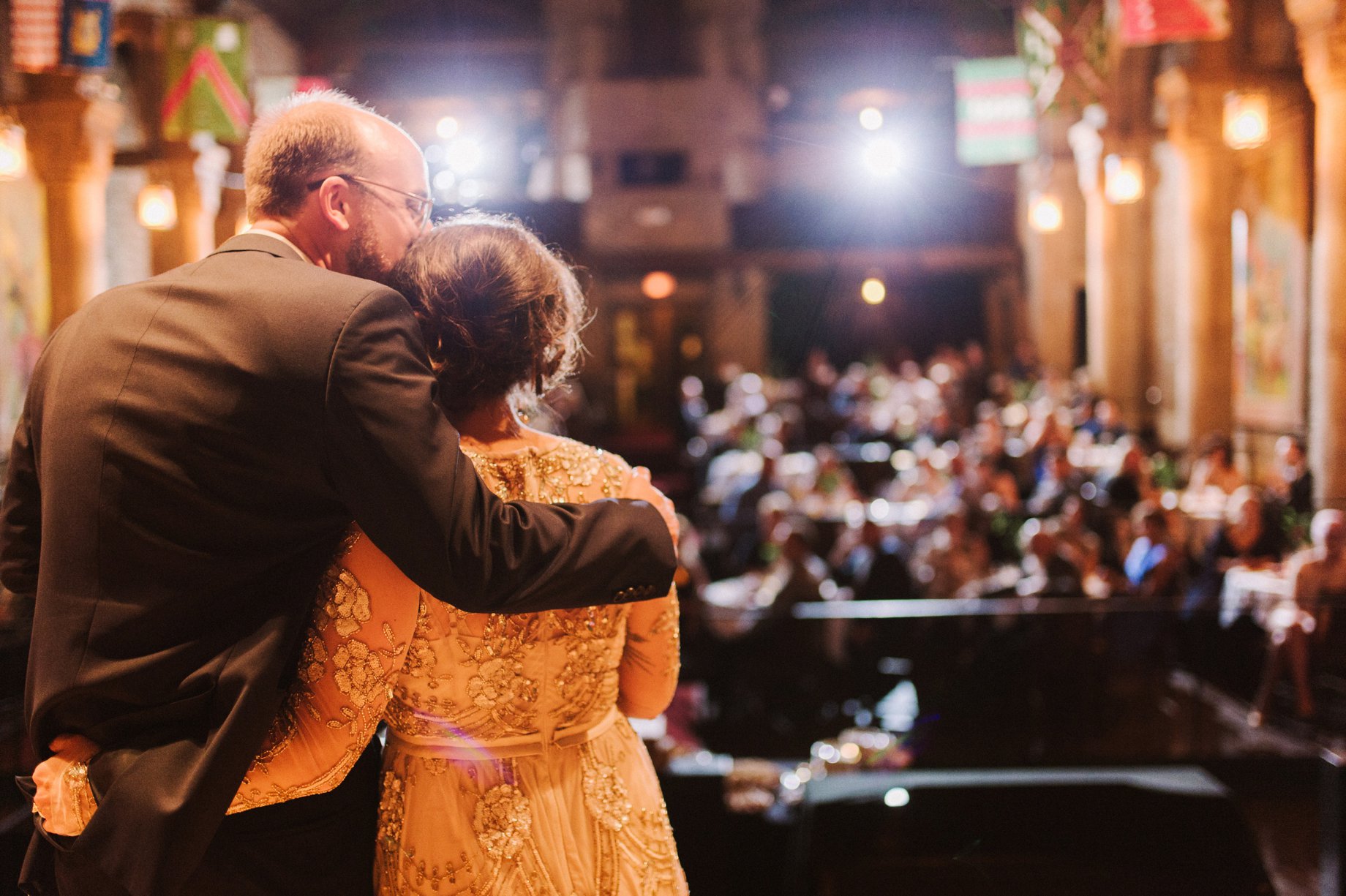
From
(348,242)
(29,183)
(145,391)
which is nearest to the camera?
(145,391)

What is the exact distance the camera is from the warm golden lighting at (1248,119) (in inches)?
273

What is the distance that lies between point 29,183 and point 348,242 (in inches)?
389

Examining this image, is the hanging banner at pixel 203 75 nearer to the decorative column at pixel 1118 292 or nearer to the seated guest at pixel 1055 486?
the seated guest at pixel 1055 486

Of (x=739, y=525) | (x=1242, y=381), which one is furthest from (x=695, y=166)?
(x=739, y=525)

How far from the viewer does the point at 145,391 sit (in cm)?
114

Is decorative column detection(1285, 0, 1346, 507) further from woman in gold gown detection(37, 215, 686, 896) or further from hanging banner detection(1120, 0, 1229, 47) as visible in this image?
woman in gold gown detection(37, 215, 686, 896)

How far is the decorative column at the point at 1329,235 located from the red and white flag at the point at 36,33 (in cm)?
809

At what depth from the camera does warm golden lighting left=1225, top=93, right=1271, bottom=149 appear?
273 inches

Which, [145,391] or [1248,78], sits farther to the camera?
[1248,78]

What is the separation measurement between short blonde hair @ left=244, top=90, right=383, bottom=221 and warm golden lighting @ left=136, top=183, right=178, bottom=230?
25.5 ft

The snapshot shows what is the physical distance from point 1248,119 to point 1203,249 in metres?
2.98

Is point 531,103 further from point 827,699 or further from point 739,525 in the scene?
point 827,699

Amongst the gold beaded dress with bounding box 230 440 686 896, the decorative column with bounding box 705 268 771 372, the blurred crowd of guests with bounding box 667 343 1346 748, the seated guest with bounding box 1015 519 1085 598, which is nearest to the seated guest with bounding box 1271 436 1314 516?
the blurred crowd of guests with bounding box 667 343 1346 748

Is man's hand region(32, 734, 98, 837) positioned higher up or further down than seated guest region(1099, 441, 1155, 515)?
higher up
